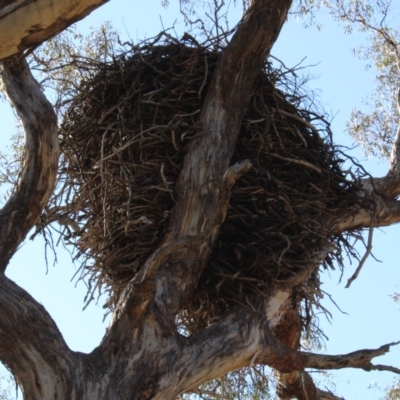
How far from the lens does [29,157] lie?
4.09 metres

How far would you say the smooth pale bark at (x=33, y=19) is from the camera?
2756mm

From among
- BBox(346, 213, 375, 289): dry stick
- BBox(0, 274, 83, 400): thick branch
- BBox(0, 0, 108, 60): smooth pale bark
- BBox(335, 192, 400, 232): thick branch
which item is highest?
BBox(335, 192, 400, 232): thick branch

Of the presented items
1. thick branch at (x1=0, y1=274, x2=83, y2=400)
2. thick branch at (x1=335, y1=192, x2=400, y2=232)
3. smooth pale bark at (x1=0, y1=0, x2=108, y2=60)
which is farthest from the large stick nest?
smooth pale bark at (x1=0, y1=0, x2=108, y2=60)

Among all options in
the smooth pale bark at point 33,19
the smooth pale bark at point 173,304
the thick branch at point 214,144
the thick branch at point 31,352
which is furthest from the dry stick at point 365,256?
the smooth pale bark at point 33,19

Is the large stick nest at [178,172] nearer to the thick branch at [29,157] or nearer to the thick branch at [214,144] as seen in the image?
the thick branch at [214,144]

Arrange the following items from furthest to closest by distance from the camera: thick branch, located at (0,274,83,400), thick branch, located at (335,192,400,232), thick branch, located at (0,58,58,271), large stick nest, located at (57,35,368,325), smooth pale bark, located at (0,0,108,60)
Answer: thick branch, located at (335,192,400,232) < large stick nest, located at (57,35,368,325) < thick branch, located at (0,58,58,271) < thick branch, located at (0,274,83,400) < smooth pale bark, located at (0,0,108,60)

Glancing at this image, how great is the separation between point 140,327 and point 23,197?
770 millimetres

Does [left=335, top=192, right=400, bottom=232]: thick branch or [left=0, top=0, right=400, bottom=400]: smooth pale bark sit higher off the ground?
[left=335, top=192, right=400, bottom=232]: thick branch

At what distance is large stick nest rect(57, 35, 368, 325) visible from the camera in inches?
173

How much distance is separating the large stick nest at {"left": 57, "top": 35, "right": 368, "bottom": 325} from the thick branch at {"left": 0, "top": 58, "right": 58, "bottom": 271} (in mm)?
347

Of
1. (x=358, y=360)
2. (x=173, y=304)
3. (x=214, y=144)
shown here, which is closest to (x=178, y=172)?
(x=214, y=144)

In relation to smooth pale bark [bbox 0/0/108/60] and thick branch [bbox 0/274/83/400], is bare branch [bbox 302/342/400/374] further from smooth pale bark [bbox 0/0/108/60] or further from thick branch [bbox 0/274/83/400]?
smooth pale bark [bbox 0/0/108/60]

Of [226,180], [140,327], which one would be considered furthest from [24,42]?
[140,327]

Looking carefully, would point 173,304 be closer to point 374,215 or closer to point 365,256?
point 365,256
